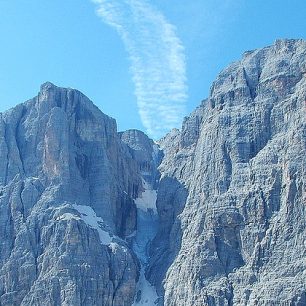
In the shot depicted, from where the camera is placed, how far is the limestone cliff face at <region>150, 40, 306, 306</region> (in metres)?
95.8

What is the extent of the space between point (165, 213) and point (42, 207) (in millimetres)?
20414

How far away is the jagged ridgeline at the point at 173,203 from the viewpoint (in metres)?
97.9

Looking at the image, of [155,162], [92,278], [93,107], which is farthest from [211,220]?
[155,162]

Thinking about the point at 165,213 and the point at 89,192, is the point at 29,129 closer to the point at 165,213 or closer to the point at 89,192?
the point at 89,192

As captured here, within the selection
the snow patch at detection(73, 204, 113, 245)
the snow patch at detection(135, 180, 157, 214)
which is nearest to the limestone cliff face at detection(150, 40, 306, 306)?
the snow patch at detection(73, 204, 113, 245)

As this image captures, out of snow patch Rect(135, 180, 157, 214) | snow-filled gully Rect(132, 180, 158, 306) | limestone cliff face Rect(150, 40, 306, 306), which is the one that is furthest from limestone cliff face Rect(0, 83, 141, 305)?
limestone cliff face Rect(150, 40, 306, 306)

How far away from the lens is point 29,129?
12475cm

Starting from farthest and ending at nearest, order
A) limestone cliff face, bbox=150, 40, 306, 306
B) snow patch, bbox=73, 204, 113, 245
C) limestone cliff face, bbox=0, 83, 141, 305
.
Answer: snow patch, bbox=73, 204, 113, 245
limestone cliff face, bbox=0, 83, 141, 305
limestone cliff face, bbox=150, 40, 306, 306

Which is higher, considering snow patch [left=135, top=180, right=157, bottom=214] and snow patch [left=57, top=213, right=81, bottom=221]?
snow patch [left=135, top=180, right=157, bottom=214]

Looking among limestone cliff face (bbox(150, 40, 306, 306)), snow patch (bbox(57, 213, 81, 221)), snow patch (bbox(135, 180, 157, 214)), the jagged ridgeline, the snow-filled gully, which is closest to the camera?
limestone cliff face (bbox(150, 40, 306, 306))

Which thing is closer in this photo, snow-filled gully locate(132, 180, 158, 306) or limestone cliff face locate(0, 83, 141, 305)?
limestone cliff face locate(0, 83, 141, 305)

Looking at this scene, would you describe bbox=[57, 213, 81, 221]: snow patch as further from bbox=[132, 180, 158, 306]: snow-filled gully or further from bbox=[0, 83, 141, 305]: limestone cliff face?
bbox=[132, 180, 158, 306]: snow-filled gully

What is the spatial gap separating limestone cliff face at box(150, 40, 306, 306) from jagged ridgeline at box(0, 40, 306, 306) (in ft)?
0.58

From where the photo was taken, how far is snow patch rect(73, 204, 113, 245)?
369ft
